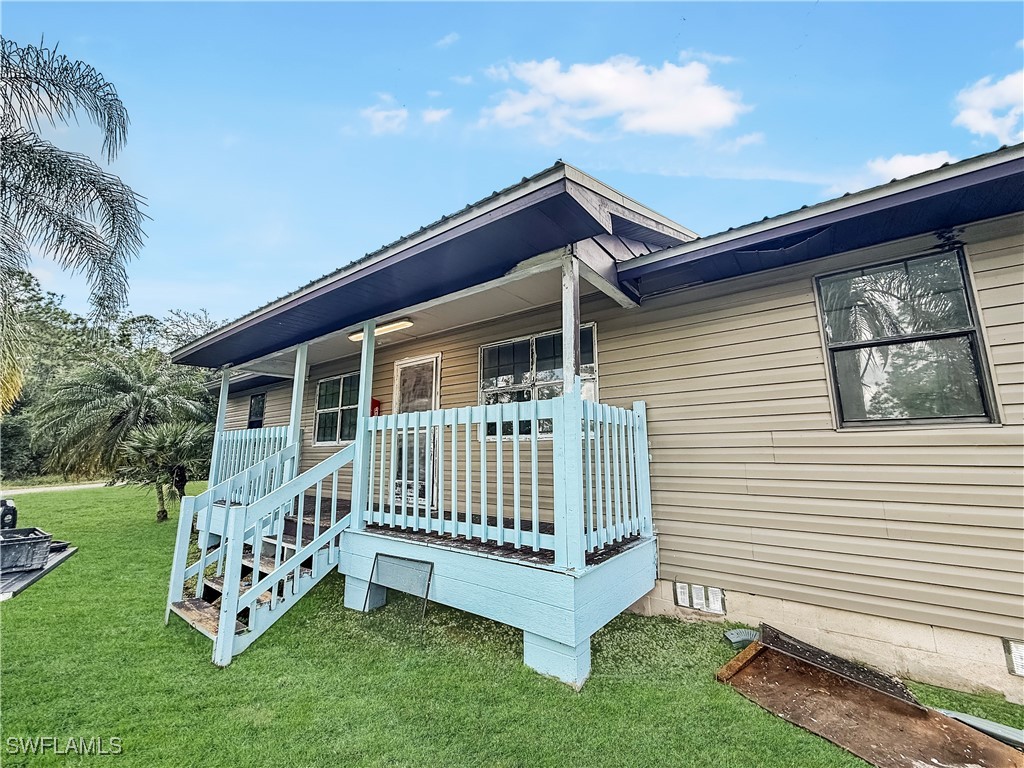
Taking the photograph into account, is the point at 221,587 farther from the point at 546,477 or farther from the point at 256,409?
the point at 256,409

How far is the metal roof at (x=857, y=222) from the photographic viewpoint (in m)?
2.63

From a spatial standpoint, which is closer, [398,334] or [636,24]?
[398,334]

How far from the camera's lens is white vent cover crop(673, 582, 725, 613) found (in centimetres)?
358

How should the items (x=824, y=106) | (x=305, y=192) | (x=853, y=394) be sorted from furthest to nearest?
1. (x=305, y=192)
2. (x=824, y=106)
3. (x=853, y=394)

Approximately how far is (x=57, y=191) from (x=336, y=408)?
5309mm

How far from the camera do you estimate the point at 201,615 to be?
3.51 m

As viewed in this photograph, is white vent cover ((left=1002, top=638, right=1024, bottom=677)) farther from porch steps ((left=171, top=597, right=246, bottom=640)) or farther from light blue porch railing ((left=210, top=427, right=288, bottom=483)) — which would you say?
light blue porch railing ((left=210, top=427, right=288, bottom=483))

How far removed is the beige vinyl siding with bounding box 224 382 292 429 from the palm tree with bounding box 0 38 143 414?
318 cm

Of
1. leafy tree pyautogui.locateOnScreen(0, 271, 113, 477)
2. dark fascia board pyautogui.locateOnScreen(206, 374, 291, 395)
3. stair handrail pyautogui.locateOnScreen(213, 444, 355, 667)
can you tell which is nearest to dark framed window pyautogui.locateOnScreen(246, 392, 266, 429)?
dark fascia board pyautogui.locateOnScreen(206, 374, 291, 395)

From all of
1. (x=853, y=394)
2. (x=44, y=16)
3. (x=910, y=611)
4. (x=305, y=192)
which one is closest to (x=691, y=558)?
(x=910, y=611)

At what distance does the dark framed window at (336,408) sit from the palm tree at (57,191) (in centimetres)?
338

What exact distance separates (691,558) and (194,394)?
13660 millimetres

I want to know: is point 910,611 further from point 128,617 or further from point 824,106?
point 824,106

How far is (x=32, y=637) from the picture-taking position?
340cm
